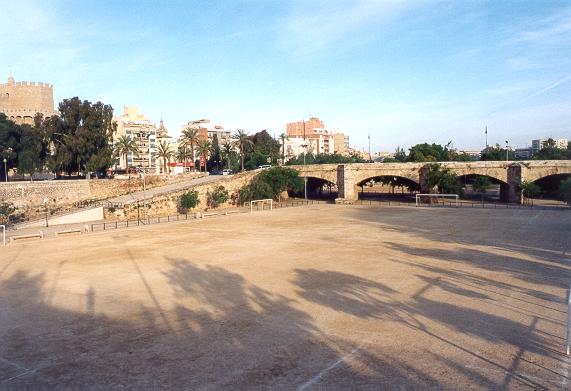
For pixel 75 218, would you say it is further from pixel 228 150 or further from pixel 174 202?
pixel 228 150

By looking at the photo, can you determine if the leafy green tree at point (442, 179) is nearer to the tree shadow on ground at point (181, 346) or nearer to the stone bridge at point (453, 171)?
the stone bridge at point (453, 171)

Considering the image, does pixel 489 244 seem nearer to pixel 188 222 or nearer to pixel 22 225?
pixel 188 222

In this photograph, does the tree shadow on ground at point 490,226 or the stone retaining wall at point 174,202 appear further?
the stone retaining wall at point 174,202

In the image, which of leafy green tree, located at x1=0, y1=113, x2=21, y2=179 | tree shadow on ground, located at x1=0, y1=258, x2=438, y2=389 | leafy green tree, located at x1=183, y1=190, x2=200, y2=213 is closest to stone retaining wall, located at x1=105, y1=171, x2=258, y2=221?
leafy green tree, located at x1=183, y1=190, x2=200, y2=213

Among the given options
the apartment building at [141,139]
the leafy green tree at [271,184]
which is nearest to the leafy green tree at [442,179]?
the leafy green tree at [271,184]

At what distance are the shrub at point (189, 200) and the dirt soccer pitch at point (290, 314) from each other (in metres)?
22.1

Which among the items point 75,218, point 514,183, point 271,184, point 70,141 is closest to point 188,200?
point 75,218

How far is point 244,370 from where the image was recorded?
1066 centimetres

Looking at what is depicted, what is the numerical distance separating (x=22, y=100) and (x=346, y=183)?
65.0 metres

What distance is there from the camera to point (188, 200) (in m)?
51.6

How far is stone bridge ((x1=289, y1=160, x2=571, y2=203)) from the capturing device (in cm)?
5259

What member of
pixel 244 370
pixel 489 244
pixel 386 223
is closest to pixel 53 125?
pixel 386 223

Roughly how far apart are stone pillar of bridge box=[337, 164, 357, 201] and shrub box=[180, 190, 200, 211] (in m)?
20.2

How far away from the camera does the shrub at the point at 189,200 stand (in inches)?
2034
